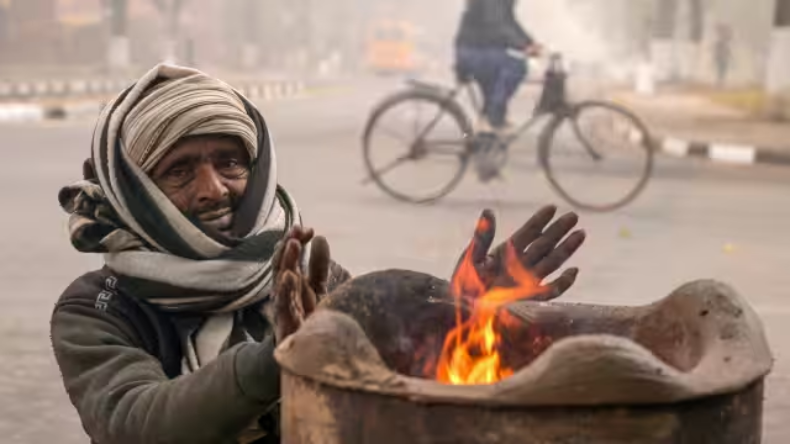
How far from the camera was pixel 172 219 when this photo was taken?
2166 mm

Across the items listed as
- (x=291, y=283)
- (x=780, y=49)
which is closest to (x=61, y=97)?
(x=780, y=49)

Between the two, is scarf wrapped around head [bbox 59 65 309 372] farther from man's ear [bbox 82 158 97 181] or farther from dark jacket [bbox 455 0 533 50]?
dark jacket [bbox 455 0 533 50]

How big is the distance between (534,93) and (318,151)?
4.68 metres

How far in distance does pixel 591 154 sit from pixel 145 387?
726 centimetres

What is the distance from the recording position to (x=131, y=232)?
7.32 feet

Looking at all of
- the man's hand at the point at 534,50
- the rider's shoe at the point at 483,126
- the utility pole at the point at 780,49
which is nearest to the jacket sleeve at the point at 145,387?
the rider's shoe at the point at 483,126

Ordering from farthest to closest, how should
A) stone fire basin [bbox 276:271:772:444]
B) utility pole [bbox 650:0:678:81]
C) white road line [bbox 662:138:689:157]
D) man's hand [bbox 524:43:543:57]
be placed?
1. utility pole [bbox 650:0:678:81]
2. white road line [bbox 662:138:689:157]
3. man's hand [bbox 524:43:543:57]
4. stone fire basin [bbox 276:271:772:444]

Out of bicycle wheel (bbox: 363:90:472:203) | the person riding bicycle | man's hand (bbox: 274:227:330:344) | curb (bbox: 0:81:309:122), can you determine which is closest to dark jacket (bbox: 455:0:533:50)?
the person riding bicycle

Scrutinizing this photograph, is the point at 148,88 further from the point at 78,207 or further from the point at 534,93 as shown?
the point at 534,93

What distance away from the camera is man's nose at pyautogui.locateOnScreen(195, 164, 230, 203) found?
2238 millimetres

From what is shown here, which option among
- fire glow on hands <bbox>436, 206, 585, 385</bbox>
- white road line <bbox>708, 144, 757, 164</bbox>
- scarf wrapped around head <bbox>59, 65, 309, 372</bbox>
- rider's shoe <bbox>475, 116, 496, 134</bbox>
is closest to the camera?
fire glow on hands <bbox>436, 206, 585, 385</bbox>

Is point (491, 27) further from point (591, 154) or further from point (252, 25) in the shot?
point (252, 25)

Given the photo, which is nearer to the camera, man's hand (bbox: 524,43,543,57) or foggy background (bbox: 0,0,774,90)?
man's hand (bbox: 524,43,543,57)

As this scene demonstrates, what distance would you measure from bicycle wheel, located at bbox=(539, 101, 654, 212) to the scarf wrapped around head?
6.74 meters
